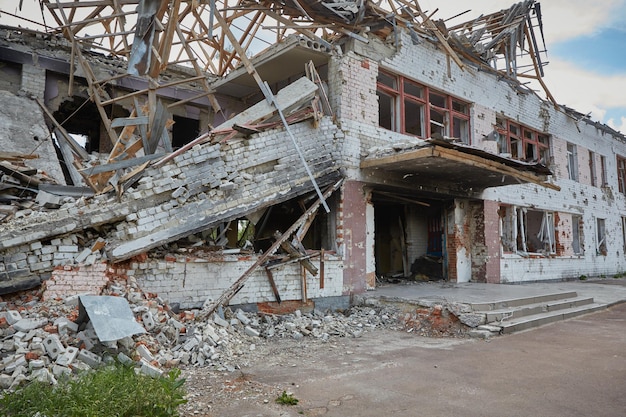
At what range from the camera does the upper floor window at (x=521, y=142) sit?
1396 centimetres

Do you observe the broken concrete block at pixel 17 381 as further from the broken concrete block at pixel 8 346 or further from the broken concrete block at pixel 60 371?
the broken concrete block at pixel 8 346

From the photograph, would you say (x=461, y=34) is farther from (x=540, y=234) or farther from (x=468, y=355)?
(x=468, y=355)

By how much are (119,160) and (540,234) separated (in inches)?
560

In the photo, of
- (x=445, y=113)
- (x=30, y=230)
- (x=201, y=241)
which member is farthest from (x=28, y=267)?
(x=445, y=113)

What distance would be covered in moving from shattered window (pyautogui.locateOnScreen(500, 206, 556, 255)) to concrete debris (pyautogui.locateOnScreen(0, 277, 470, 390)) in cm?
739

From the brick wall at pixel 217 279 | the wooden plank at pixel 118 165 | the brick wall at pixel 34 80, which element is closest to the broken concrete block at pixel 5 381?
the brick wall at pixel 217 279

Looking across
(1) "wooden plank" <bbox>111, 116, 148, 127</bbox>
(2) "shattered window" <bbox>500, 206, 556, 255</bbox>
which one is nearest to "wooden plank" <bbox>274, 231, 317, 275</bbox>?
(1) "wooden plank" <bbox>111, 116, 148, 127</bbox>

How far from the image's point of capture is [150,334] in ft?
17.9

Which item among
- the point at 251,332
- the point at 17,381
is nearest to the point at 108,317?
the point at 17,381

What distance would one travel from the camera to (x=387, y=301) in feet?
28.1

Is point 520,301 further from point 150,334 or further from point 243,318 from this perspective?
point 150,334

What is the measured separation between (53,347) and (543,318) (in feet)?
26.4

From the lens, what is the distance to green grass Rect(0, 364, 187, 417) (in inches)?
129

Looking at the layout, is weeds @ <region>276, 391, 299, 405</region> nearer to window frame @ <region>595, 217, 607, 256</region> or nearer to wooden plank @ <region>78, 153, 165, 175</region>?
wooden plank @ <region>78, 153, 165, 175</region>
